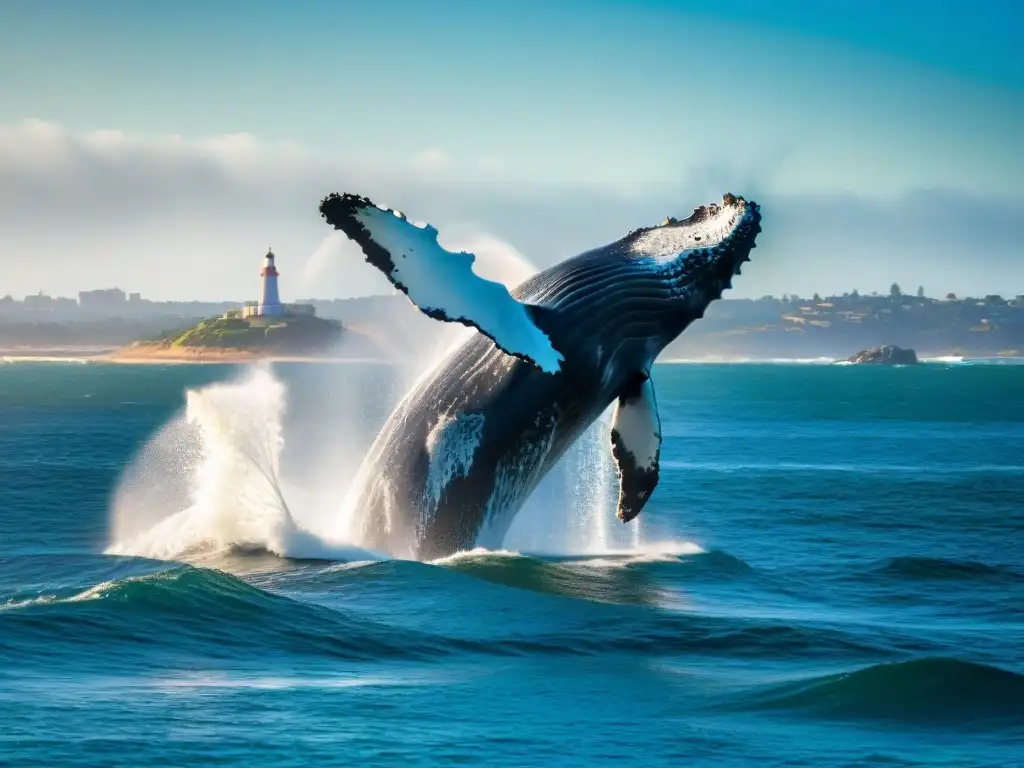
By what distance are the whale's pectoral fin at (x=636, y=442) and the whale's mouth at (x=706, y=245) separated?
907mm

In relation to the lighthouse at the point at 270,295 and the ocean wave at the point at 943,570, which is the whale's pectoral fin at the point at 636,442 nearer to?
the ocean wave at the point at 943,570

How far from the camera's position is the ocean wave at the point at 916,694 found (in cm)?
848

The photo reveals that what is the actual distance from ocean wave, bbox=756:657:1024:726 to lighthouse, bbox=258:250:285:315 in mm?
138547

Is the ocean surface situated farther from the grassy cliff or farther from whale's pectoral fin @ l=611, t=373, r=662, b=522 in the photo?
the grassy cliff

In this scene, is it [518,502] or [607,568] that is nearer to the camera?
[518,502]

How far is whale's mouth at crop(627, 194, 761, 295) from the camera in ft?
37.9

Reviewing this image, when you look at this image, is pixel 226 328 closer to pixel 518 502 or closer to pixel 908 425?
pixel 908 425

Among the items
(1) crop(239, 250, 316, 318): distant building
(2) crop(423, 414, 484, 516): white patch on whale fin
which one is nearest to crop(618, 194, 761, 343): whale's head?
(2) crop(423, 414, 484, 516): white patch on whale fin

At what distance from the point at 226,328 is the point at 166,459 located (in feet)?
456

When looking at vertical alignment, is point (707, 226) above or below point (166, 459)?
above

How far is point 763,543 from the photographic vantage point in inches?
706

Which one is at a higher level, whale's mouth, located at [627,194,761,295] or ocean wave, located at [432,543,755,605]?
whale's mouth, located at [627,194,761,295]

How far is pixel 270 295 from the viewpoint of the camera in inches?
6152

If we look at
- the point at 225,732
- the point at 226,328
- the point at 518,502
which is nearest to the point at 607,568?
the point at 518,502
